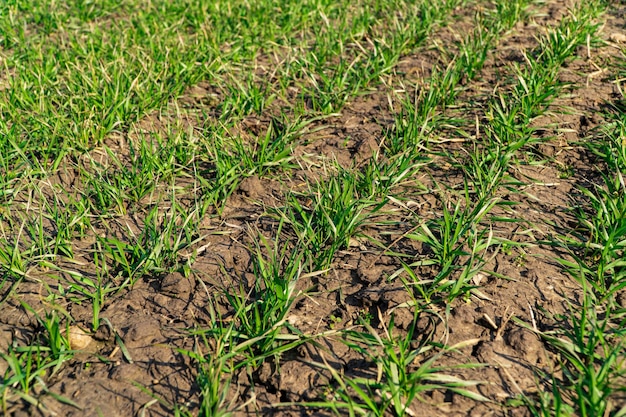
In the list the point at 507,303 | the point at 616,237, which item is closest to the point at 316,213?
the point at 507,303

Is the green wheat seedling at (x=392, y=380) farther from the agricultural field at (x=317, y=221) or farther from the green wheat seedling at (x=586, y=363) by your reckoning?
the green wheat seedling at (x=586, y=363)

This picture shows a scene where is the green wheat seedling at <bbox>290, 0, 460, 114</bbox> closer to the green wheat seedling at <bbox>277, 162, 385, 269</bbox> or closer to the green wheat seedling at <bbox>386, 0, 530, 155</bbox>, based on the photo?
the green wheat seedling at <bbox>386, 0, 530, 155</bbox>

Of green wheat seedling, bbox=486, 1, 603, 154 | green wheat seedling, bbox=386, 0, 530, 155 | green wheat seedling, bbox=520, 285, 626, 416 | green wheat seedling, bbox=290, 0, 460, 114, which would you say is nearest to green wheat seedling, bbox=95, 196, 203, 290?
green wheat seedling, bbox=386, 0, 530, 155

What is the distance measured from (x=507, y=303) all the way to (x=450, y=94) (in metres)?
1.53

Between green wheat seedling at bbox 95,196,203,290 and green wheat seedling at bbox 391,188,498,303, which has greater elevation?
green wheat seedling at bbox 95,196,203,290

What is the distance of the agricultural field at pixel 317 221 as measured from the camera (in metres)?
1.92

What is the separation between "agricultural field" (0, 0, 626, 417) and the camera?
1924mm

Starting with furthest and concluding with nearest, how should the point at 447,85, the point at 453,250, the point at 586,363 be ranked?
the point at 447,85 → the point at 453,250 → the point at 586,363

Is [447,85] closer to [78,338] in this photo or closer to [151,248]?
[151,248]

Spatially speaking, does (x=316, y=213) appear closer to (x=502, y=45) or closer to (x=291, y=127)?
(x=291, y=127)

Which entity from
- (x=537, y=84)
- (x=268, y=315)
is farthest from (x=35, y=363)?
(x=537, y=84)

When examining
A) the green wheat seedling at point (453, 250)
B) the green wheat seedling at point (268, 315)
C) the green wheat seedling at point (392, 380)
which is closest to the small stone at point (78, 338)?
the green wheat seedling at point (268, 315)

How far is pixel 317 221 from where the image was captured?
2.50 m

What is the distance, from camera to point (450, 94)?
11.0ft
